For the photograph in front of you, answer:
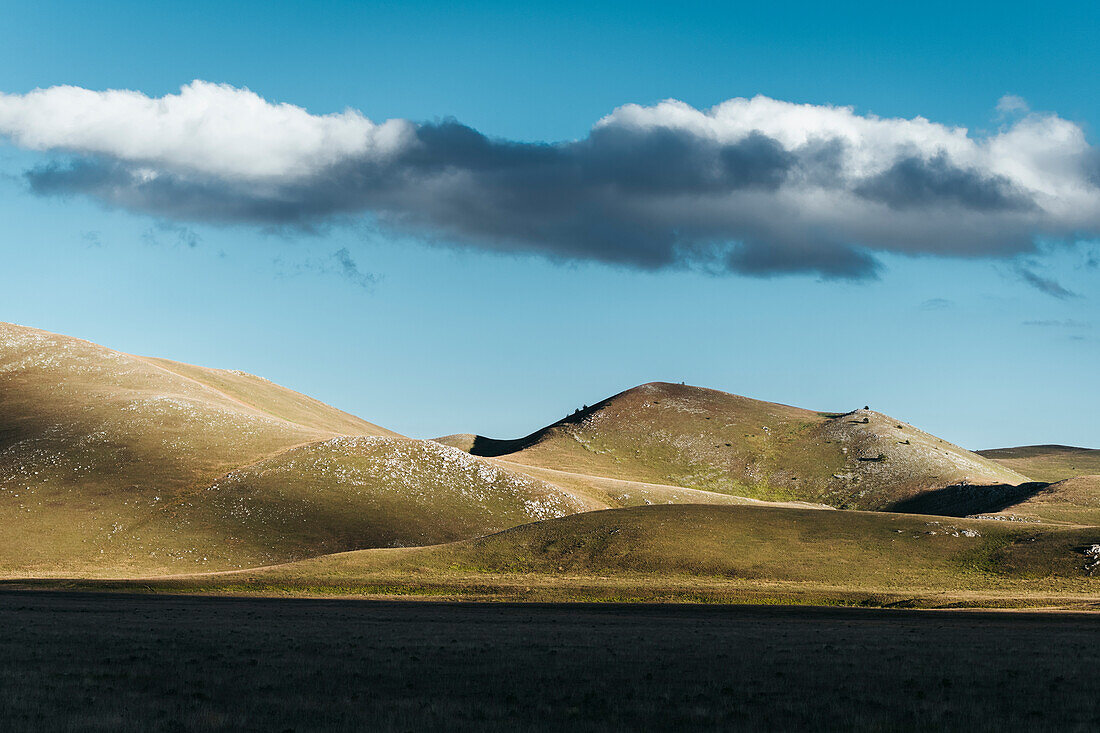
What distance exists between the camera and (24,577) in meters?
89.5

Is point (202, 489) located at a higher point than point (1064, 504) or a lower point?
lower

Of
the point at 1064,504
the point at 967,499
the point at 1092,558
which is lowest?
the point at 1092,558

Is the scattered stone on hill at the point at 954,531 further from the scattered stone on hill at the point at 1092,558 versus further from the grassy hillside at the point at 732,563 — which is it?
the scattered stone on hill at the point at 1092,558

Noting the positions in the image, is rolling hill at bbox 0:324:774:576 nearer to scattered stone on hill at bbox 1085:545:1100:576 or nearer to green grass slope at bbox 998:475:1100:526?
green grass slope at bbox 998:475:1100:526

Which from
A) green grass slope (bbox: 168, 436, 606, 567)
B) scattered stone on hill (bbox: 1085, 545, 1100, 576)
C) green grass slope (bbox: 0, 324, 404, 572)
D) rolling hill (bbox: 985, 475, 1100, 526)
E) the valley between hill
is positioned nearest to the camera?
scattered stone on hill (bbox: 1085, 545, 1100, 576)

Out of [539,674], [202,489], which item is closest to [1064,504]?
[202,489]

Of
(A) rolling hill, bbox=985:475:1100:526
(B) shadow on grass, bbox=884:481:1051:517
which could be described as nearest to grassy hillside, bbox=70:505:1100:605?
(A) rolling hill, bbox=985:475:1100:526

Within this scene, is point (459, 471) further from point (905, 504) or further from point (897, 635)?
point (897, 635)

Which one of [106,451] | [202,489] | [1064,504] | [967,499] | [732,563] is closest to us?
[732,563]

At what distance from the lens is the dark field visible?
19.3 metres

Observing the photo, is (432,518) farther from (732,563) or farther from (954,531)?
(954,531)

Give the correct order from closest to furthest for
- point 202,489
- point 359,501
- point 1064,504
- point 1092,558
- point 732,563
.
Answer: point 1092,558, point 732,563, point 359,501, point 202,489, point 1064,504

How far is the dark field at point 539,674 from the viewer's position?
1934 centimetres

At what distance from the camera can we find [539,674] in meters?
26.1
